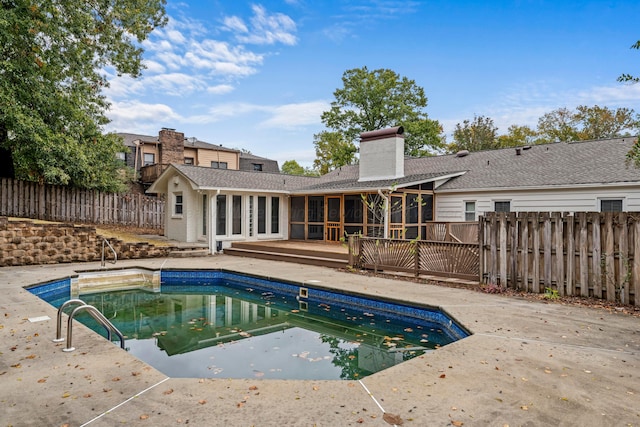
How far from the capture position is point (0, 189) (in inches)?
607

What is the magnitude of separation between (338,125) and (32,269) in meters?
24.1

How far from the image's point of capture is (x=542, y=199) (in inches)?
503

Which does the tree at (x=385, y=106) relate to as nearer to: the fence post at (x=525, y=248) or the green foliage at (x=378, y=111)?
the green foliage at (x=378, y=111)

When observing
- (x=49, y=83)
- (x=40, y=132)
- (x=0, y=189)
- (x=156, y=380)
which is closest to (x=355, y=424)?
(x=156, y=380)

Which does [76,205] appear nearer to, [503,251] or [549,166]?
[503,251]

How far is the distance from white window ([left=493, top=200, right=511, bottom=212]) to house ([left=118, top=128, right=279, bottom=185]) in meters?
17.6

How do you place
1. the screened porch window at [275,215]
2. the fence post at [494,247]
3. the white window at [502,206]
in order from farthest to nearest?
the screened porch window at [275,215] → the white window at [502,206] → the fence post at [494,247]

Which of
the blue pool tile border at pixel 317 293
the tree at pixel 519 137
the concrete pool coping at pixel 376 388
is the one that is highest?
the tree at pixel 519 137

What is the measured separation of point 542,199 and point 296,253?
28.3 feet

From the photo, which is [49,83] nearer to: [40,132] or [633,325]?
[40,132]

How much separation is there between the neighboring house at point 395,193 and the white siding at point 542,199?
28mm

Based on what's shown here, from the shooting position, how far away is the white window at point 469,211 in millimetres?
14352

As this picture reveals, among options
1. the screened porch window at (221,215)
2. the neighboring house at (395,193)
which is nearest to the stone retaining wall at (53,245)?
the screened porch window at (221,215)

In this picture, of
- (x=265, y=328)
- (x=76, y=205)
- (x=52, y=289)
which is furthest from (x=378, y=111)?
(x=265, y=328)
